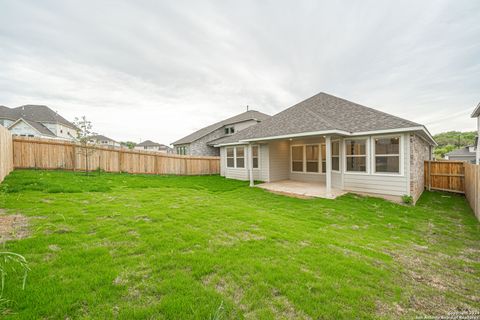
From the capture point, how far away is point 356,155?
934cm

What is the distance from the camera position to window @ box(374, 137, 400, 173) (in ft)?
27.5

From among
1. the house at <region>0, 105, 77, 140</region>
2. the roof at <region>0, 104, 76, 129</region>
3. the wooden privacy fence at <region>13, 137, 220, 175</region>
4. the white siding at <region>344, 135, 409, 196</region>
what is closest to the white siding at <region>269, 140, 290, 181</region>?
the white siding at <region>344, 135, 409, 196</region>

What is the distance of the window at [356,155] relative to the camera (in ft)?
29.9

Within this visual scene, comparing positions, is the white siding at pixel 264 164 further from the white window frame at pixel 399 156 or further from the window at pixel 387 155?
the window at pixel 387 155

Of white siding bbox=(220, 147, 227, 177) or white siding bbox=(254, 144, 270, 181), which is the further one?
white siding bbox=(220, 147, 227, 177)

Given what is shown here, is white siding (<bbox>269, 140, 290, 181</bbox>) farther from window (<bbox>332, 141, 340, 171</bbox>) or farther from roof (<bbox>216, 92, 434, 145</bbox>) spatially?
window (<bbox>332, 141, 340, 171</bbox>)

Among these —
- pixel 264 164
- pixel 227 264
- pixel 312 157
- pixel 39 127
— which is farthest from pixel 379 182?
pixel 39 127

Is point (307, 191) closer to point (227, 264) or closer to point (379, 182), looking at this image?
point (379, 182)

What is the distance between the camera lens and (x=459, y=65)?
1183cm

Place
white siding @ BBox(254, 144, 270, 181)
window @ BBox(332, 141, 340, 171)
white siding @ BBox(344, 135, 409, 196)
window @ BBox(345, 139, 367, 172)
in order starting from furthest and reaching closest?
1. white siding @ BBox(254, 144, 270, 181)
2. window @ BBox(332, 141, 340, 171)
3. window @ BBox(345, 139, 367, 172)
4. white siding @ BBox(344, 135, 409, 196)

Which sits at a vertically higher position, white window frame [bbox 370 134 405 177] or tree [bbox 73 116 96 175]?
tree [bbox 73 116 96 175]

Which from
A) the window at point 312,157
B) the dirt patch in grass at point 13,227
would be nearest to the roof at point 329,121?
the window at point 312,157

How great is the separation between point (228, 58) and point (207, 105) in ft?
41.6

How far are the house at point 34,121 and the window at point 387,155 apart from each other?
3051 centimetres
